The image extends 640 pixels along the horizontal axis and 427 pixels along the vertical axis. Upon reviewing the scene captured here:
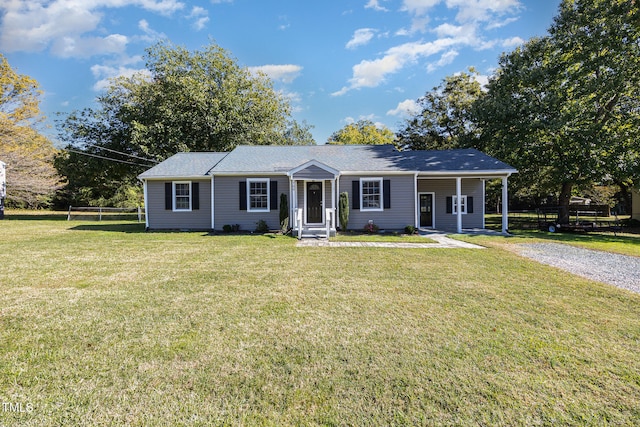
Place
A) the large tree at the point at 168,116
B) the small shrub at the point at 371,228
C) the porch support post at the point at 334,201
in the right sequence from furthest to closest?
the large tree at the point at 168,116, the small shrub at the point at 371,228, the porch support post at the point at 334,201

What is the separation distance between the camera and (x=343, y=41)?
13383 mm

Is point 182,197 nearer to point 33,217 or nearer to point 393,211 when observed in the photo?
point 393,211

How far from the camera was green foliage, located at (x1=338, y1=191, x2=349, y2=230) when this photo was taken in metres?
13.6

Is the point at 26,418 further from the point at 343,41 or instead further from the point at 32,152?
the point at 32,152

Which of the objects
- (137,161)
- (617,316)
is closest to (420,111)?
(137,161)

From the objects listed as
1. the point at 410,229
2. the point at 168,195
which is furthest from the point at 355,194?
the point at 168,195

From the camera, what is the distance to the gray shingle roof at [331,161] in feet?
46.1

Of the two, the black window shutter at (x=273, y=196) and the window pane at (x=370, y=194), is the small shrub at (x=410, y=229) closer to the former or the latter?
the window pane at (x=370, y=194)

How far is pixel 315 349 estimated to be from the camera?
3.27m

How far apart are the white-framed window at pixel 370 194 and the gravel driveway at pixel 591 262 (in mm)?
5760

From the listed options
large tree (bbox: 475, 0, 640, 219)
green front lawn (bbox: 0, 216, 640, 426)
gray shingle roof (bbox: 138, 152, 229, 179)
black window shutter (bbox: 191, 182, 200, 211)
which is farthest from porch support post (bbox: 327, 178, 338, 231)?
large tree (bbox: 475, 0, 640, 219)

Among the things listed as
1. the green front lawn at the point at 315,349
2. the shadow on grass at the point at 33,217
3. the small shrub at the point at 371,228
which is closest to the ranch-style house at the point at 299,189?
the small shrub at the point at 371,228

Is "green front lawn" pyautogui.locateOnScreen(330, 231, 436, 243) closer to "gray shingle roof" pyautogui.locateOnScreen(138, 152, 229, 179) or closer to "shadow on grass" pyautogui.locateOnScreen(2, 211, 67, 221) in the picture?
"gray shingle roof" pyautogui.locateOnScreen(138, 152, 229, 179)

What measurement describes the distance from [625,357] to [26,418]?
5.35m
